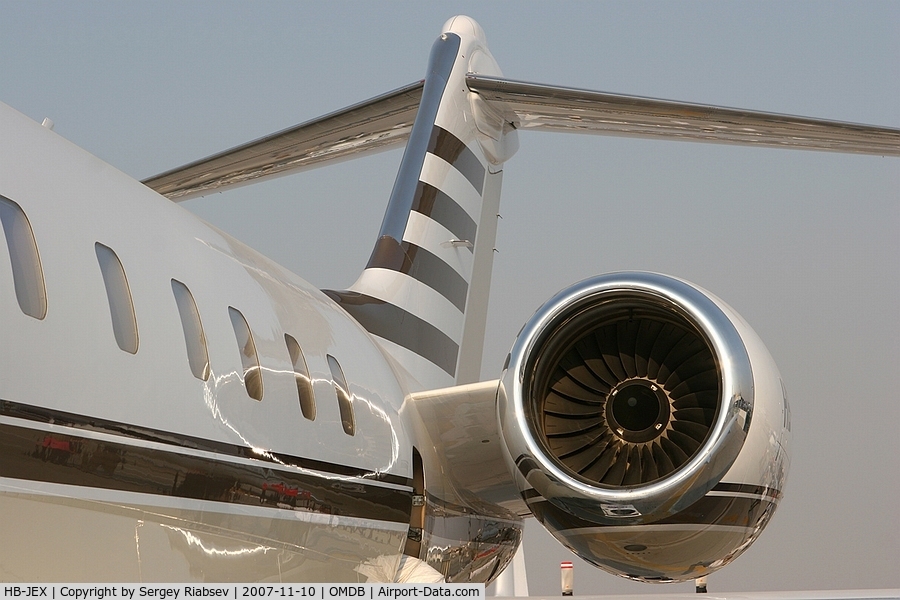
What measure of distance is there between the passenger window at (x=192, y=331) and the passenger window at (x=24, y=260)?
21.8 inches

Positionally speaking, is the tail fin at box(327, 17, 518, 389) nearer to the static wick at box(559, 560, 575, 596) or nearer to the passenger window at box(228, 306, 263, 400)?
the passenger window at box(228, 306, 263, 400)

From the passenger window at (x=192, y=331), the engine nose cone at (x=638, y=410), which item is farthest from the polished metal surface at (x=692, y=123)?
the passenger window at (x=192, y=331)

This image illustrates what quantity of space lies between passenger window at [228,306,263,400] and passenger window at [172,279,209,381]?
22cm

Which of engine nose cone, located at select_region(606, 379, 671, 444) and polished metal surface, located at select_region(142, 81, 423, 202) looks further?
polished metal surface, located at select_region(142, 81, 423, 202)

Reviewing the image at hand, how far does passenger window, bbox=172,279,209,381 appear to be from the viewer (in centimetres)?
278

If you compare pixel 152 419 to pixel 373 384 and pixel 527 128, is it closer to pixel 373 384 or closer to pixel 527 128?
pixel 373 384

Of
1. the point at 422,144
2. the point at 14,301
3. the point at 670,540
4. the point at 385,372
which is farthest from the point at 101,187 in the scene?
the point at 422,144

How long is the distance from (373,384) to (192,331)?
1448 millimetres

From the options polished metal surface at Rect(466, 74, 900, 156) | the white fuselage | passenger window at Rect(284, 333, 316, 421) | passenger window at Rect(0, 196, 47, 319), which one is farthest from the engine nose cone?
passenger window at Rect(0, 196, 47, 319)

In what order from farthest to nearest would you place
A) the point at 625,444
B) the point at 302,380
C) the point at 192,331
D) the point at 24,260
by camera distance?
the point at 625,444, the point at 302,380, the point at 192,331, the point at 24,260

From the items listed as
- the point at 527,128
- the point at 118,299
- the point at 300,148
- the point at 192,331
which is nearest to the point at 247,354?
the point at 192,331

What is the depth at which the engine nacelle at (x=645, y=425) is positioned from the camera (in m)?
3.74

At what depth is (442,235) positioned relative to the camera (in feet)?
19.5

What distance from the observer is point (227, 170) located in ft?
20.8
